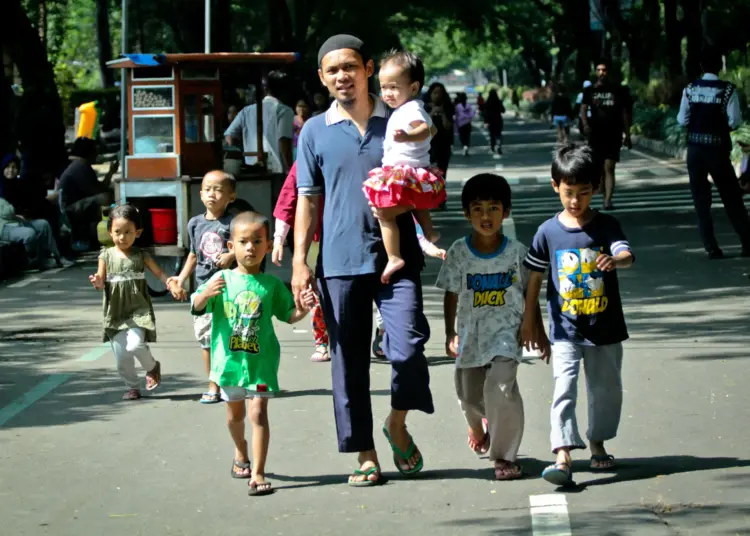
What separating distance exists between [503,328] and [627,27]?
125ft

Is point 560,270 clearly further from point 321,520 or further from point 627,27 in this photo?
point 627,27

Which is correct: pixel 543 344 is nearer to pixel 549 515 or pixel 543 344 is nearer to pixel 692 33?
pixel 549 515

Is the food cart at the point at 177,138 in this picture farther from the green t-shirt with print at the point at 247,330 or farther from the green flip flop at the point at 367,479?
the green flip flop at the point at 367,479

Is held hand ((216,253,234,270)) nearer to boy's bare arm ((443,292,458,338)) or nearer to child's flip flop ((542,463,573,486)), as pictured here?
boy's bare arm ((443,292,458,338))

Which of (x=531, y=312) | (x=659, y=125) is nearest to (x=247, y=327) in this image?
(x=531, y=312)

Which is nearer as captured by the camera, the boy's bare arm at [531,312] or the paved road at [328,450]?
the paved road at [328,450]

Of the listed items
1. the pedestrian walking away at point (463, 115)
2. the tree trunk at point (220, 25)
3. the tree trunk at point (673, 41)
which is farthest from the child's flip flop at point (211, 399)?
the tree trunk at point (673, 41)

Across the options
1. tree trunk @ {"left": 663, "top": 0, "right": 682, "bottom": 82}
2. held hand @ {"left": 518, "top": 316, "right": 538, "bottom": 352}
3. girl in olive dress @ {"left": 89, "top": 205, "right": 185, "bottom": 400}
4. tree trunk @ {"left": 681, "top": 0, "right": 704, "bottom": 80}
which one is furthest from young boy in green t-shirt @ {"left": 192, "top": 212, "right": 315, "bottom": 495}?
tree trunk @ {"left": 663, "top": 0, "right": 682, "bottom": 82}

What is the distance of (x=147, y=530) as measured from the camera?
19.3 feet

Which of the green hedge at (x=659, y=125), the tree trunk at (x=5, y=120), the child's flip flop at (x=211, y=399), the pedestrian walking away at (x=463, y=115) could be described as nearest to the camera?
the child's flip flop at (x=211, y=399)

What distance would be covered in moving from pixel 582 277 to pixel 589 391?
0.55 m

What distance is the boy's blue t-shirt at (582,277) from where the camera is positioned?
253 inches

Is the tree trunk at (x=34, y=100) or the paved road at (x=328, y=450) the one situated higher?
the tree trunk at (x=34, y=100)

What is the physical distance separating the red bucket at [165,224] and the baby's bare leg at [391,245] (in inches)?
300
